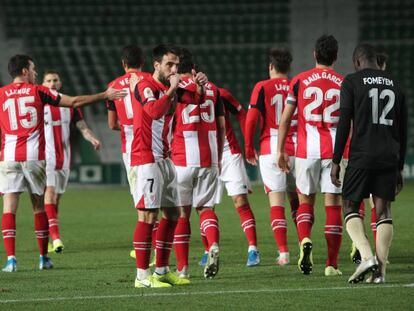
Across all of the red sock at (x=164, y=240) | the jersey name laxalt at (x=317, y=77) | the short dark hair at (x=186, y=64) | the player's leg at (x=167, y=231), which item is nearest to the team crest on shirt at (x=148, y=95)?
the player's leg at (x=167, y=231)

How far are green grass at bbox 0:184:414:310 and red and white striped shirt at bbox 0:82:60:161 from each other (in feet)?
3.47

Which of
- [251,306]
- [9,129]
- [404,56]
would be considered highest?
[404,56]

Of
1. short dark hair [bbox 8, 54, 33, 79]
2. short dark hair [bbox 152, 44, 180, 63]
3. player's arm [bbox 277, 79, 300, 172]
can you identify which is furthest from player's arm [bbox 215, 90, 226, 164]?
short dark hair [bbox 8, 54, 33, 79]

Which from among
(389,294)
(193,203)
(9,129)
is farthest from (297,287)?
(9,129)

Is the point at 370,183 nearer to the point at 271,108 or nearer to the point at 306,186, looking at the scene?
the point at 306,186

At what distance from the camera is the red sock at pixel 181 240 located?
792cm

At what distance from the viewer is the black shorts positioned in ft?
23.6

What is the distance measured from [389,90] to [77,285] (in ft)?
8.97

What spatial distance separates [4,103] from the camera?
8875mm

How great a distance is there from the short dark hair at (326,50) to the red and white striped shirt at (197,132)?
0.98m

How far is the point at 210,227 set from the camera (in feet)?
26.3

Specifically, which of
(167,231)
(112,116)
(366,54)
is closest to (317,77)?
(366,54)

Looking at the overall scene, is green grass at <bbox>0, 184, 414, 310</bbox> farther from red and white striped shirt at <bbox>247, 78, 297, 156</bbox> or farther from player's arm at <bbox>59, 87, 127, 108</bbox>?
player's arm at <bbox>59, 87, 127, 108</bbox>

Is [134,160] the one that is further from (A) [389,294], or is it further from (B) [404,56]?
(B) [404,56]
